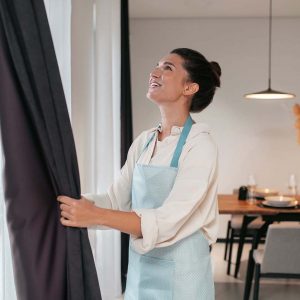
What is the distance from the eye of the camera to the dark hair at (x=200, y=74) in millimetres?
1493

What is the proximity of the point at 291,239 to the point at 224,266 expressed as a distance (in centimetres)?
141

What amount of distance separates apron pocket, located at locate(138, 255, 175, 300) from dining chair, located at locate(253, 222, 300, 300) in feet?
4.82

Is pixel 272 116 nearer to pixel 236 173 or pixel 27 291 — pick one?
pixel 236 173

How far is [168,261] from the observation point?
4.50 feet

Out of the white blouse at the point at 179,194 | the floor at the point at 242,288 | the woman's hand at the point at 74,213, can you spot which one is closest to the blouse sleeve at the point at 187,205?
the white blouse at the point at 179,194

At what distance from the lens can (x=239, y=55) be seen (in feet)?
16.1

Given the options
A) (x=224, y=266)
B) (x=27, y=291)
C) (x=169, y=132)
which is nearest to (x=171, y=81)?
(x=169, y=132)

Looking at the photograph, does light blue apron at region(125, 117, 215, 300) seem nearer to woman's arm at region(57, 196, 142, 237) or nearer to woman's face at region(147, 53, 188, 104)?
woman's face at region(147, 53, 188, 104)

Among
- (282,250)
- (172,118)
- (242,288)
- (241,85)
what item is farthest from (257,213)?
(241,85)

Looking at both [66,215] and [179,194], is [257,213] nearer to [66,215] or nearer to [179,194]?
[179,194]

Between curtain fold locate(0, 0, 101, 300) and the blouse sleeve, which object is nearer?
curtain fold locate(0, 0, 101, 300)

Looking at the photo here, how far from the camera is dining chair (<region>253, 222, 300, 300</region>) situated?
8.76 ft

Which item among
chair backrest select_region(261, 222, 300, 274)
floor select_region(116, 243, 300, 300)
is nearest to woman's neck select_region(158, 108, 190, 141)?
chair backrest select_region(261, 222, 300, 274)

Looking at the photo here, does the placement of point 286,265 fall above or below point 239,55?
below
